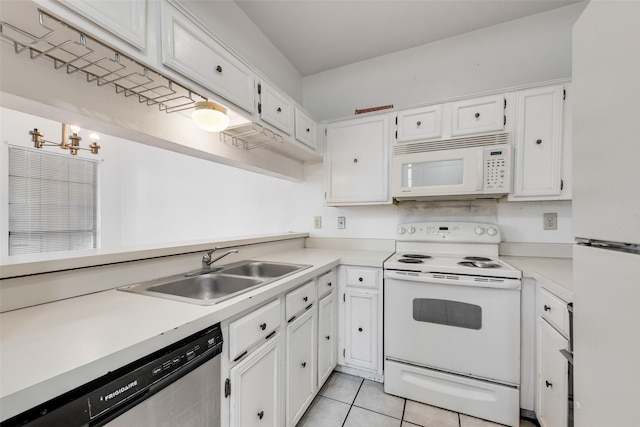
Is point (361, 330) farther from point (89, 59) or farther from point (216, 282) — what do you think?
Answer: point (89, 59)

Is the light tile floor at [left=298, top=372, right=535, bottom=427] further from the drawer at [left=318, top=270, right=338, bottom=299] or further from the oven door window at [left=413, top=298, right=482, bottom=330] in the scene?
the drawer at [left=318, top=270, right=338, bottom=299]

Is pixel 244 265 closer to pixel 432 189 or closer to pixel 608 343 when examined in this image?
pixel 432 189

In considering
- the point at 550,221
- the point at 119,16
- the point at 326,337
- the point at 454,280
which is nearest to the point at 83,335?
the point at 119,16

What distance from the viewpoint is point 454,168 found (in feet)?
6.21

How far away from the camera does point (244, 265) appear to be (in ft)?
5.66

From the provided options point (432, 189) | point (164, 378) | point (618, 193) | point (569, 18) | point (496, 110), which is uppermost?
point (569, 18)

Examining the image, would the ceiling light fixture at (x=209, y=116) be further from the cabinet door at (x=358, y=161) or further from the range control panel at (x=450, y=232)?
the range control panel at (x=450, y=232)

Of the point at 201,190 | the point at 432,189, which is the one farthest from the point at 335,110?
the point at 201,190

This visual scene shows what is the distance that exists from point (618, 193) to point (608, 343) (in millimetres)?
334

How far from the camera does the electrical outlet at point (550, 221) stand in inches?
77.1

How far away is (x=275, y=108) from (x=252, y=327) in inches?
53.9

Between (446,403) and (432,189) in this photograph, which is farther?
(432,189)

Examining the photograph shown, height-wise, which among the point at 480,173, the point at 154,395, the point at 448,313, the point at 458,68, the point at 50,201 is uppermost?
the point at 458,68

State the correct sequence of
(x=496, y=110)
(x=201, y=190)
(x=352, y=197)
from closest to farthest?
1. (x=496, y=110)
2. (x=352, y=197)
3. (x=201, y=190)
